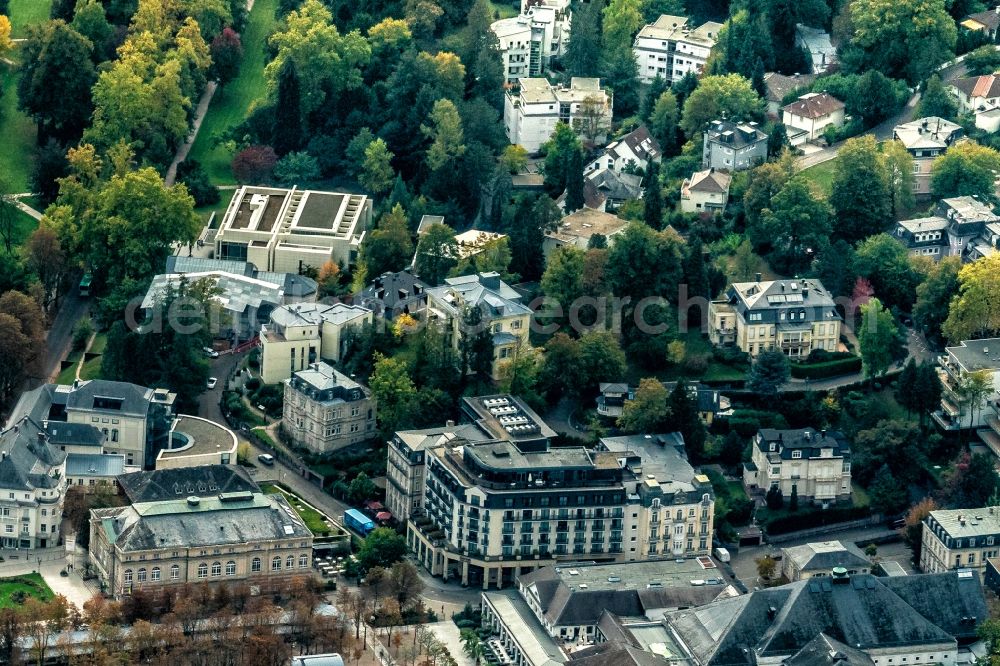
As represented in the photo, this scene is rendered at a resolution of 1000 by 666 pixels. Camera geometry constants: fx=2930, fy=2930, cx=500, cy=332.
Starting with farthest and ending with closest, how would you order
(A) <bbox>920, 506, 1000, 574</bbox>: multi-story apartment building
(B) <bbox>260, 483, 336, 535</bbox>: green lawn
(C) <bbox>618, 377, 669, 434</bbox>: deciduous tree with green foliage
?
1. (C) <bbox>618, 377, 669, 434</bbox>: deciduous tree with green foliage
2. (B) <bbox>260, 483, 336, 535</bbox>: green lawn
3. (A) <bbox>920, 506, 1000, 574</bbox>: multi-story apartment building

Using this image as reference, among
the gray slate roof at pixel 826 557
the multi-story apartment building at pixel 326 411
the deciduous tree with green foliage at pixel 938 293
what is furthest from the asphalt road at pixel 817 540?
the multi-story apartment building at pixel 326 411

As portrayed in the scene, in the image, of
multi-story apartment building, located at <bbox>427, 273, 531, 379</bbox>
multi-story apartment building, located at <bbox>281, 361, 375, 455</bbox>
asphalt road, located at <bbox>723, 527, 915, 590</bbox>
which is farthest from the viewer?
multi-story apartment building, located at <bbox>427, 273, 531, 379</bbox>

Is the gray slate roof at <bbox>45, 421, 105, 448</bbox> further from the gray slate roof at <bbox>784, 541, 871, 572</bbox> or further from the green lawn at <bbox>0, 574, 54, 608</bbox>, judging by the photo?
the gray slate roof at <bbox>784, 541, 871, 572</bbox>

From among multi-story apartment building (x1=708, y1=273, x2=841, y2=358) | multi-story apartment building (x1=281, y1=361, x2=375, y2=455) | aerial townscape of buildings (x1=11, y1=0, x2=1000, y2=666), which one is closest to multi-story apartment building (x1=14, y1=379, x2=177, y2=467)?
aerial townscape of buildings (x1=11, y1=0, x2=1000, y2=666)

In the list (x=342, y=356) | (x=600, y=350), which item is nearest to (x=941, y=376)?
(x=600, y=350)

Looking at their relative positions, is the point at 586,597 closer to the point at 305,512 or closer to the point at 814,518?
the point at 814,518

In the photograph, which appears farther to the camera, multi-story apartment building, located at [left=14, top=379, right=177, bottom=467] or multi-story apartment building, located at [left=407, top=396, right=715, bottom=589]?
Answer: multi-story apartment building, located at [left=14, top=379, right=177, bottom=467]

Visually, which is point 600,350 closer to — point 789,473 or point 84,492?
point 789,473
